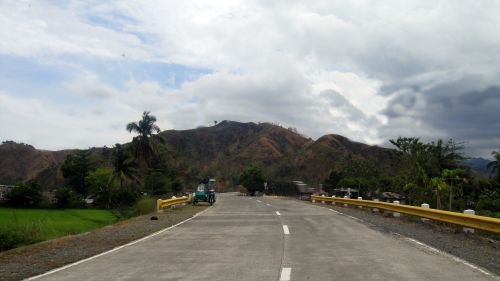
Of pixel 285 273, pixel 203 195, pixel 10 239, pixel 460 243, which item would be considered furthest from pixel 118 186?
pixel 285 273

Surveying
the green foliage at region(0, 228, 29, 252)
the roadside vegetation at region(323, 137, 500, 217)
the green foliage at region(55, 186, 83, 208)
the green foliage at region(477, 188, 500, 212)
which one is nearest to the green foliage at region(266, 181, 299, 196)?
the roadside vegetation at region(323, 137, 500, 217)

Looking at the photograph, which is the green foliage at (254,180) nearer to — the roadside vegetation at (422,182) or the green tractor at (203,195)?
the roadside vegetation at (422,182)

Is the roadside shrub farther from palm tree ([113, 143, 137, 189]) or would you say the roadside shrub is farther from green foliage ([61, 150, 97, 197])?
green foliage ([61, 150, 97, 197])

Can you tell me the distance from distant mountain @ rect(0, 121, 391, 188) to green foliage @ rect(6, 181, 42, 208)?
41.6 meters

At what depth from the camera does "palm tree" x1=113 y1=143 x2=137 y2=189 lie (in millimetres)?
78500

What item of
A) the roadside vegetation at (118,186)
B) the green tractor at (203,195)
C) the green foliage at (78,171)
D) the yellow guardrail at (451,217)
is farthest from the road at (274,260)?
the green foliage at (78,171)

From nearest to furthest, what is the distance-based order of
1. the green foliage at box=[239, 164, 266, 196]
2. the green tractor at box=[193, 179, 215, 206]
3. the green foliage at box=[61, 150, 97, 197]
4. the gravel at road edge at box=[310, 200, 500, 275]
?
the gravel at road edge at box=[310, 200, 500, 275] < the green tractor at box=[193, 179, 215, 206] < the green foliage at box=[61, 150, 97, 197] < the green foliage at box=[239, 164, 266, 196]

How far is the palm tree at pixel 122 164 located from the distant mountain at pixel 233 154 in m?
40.2

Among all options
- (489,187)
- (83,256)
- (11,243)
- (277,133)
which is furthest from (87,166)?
(277,133)

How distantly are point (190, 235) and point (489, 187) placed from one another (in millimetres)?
70015

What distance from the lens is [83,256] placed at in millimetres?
12086

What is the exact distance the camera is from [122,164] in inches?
3115

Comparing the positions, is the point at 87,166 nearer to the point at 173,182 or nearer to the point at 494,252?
the point at 173,182

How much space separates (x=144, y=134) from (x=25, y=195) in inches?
747
